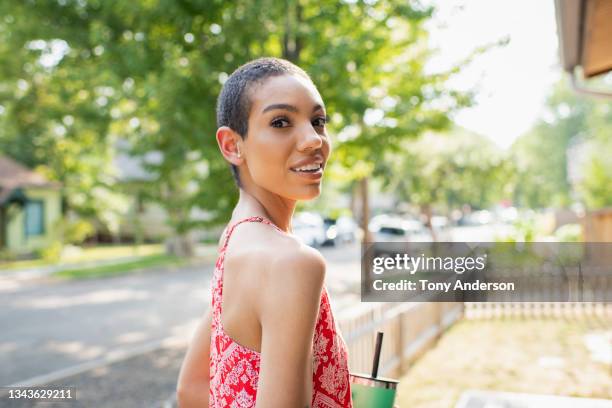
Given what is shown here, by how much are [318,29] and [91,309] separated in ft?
25.5

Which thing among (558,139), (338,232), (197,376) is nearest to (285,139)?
(197,376)

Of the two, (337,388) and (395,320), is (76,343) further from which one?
(337,388)

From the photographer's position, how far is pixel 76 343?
8.90 meters

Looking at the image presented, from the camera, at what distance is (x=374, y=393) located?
1343 millimetres

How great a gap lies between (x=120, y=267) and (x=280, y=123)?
18.9 m

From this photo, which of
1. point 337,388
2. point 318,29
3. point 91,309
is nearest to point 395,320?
point 318,29

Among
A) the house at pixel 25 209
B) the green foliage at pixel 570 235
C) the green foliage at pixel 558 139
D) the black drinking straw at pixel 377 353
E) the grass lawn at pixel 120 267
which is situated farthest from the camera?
the green foliage at pixel 558 139

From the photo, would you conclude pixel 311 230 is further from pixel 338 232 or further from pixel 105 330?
pixel 105 330

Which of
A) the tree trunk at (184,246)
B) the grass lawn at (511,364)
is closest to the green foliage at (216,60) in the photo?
the grass lawn at (511,364)

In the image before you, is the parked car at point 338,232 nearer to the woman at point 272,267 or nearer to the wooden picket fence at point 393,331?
the wooden picket fence at point 393,331

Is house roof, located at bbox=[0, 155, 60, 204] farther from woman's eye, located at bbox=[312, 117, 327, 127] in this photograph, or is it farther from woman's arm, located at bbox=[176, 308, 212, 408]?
woman's eye, located at bbox=[312, 117, 327, 127]

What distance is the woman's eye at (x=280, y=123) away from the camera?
1.24 meters

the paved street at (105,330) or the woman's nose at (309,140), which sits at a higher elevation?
the woman's nose at (309,140)

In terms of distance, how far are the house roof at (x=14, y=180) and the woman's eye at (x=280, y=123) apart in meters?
24.0
